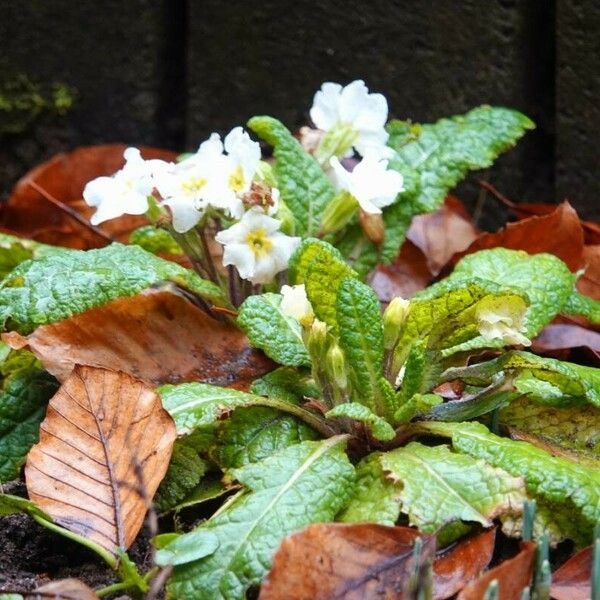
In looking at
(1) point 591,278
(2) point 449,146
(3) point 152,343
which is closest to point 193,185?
(3) point 152,343

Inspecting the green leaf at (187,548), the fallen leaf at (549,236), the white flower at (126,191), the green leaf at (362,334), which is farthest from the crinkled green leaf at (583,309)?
the green leaf at (187,548)

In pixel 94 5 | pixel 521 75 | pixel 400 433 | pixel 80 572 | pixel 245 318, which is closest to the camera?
pixel 80 572

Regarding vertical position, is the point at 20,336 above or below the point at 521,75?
below

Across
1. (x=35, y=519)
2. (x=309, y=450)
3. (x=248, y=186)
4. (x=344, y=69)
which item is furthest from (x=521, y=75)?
(x=35, y=519)

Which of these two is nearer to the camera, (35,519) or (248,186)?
(35,519)

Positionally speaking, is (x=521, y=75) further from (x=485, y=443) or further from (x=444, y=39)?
(x=485, y=443)

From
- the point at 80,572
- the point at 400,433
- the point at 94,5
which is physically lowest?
the point at 80,572

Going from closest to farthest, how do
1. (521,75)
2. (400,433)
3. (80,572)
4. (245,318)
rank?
(80,572)
(400,433)
(245,318)
(521,75)
